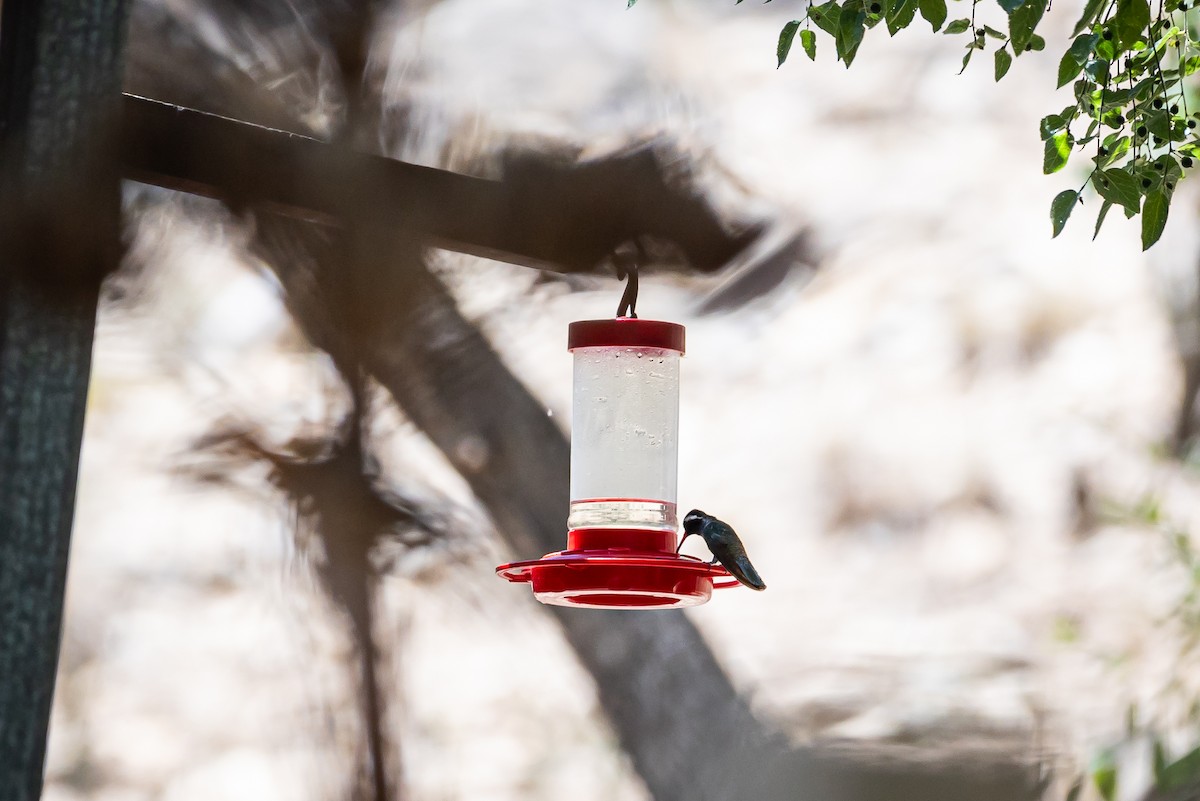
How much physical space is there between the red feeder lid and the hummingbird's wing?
160 millimetres

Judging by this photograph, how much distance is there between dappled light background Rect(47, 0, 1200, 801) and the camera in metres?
1.98

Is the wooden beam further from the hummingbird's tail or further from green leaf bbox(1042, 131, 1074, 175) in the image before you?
green leaf bbox(1042, 131, 1074, 175)

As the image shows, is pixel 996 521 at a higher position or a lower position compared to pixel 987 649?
higher

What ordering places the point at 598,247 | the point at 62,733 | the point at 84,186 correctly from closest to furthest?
the point at 84,186, the point at 62,733, the point at 598,247

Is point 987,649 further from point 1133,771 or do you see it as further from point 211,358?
point 211,358

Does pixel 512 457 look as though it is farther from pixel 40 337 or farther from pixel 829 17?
pixel 829 17

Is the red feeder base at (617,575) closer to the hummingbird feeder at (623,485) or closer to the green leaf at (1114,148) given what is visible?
the hummingbird feeder at (623,485)

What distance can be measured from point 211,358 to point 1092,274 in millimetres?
1457

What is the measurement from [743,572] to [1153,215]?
1.38 feet

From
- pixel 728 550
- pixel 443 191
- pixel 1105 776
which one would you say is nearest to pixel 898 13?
pixel 728 550

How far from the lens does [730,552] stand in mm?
1144

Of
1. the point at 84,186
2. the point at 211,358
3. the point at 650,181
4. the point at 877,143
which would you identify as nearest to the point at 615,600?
the point at 84,186

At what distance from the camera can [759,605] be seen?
223cm

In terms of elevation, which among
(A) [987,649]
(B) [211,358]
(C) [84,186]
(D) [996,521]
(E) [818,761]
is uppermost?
(C) [84,186]
